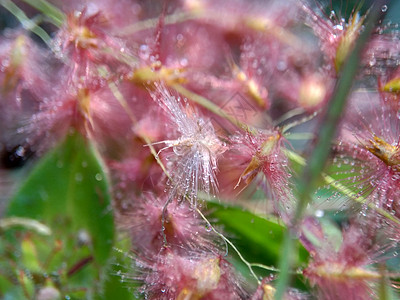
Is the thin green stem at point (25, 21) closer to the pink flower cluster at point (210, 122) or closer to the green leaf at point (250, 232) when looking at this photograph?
the pink flower cluster at point (210, 122)

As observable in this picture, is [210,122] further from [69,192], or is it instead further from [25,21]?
[25,21]

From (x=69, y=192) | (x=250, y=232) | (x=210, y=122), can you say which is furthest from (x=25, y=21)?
(x=250, y=232)

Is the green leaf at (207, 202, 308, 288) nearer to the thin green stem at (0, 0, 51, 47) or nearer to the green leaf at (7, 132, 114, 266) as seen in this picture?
the green leaf at (7, 132, 114, 266)

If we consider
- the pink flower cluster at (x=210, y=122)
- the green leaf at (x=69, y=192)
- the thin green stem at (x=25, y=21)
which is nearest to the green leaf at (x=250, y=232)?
the pink flower cluster at (x=210, y=122)

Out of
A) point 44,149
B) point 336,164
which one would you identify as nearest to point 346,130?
point 336,164

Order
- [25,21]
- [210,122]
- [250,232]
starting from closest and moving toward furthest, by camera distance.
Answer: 1. [210,122]
2. [250,232]
3. [25,21]
